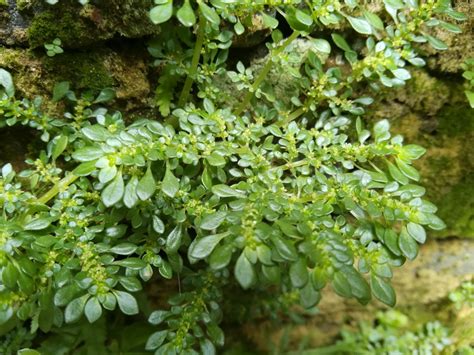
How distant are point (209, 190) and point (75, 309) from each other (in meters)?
0.43

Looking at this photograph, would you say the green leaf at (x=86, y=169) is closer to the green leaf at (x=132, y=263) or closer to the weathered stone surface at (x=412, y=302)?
the green leaf at (x=132, y=263)

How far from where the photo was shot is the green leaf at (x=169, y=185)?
43.0 inches

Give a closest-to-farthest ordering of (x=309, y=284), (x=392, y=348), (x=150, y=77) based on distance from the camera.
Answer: (x=309, y=284) < (x=150, y=77) < (x=392, y=348)

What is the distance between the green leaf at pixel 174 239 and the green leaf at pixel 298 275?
37 centimetres

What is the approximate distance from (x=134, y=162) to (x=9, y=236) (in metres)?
0.35

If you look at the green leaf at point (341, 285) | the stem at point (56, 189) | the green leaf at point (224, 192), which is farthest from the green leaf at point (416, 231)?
the stem at point (56, 189)

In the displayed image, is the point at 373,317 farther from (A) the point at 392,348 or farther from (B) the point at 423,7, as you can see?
(B) the point at 423,7

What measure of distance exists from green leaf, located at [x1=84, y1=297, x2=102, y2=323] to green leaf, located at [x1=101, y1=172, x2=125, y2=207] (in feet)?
0.76

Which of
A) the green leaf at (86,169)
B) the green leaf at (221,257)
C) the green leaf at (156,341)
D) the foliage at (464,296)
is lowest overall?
the foliage at (464,296)

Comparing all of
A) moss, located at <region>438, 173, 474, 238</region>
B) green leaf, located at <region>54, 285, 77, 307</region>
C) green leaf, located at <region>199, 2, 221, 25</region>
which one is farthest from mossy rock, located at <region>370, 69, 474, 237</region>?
green leaf, located at <region>54, 285, 77, 307</region>

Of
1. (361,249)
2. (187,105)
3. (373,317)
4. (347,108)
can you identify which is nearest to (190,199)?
(187,105)

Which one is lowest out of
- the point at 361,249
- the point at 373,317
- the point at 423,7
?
the point at 373,317

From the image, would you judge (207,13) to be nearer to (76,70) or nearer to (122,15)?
(122,15)

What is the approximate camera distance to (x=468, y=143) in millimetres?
1718
